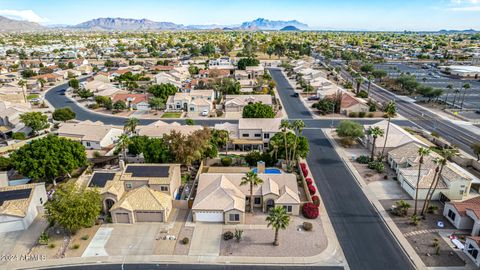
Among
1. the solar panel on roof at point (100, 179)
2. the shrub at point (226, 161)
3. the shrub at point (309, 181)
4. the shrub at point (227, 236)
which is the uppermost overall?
the solar panel on roof at point (100, 179)

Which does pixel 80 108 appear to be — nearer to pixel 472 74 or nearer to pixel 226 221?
pixel 226 221

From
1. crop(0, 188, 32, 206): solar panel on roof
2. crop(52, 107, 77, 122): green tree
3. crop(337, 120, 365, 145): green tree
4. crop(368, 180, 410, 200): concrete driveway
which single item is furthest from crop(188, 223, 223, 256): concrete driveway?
crop(52, 107, 77, 122): green tree

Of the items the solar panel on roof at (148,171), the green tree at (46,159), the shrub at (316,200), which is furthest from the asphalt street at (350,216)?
the green tree at (46,159)

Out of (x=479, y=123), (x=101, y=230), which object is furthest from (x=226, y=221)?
(x=479, y=123)

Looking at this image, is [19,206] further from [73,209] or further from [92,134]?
[92,134]

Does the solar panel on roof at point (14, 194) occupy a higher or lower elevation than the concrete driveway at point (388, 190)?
higher

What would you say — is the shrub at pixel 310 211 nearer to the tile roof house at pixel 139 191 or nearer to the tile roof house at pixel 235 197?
the tile roof house at pixel 235 197

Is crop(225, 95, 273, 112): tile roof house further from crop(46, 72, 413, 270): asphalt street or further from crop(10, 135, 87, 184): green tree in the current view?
crop(10, 135, 87, 184): green tree

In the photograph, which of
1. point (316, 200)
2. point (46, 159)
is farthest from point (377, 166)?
point (46, 159)
